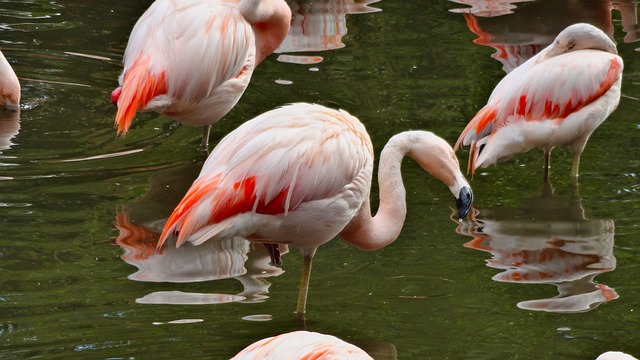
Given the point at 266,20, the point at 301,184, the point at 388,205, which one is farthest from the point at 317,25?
the point at 301,184

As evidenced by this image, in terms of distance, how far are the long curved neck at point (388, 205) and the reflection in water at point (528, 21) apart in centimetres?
325

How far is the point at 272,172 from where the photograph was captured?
4.21 m

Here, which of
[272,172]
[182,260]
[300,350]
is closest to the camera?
[300,350]

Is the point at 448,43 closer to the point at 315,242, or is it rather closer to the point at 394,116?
the point at 394,116

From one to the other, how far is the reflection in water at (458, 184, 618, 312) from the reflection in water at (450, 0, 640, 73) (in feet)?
7.06

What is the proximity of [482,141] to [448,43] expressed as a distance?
2341mm

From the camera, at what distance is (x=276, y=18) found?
614 cm

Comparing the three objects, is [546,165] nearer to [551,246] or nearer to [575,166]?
[575,166]

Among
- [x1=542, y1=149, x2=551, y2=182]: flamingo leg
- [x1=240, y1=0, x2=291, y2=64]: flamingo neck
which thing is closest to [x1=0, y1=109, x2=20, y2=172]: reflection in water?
[x1=240, y1=0, x2=291, y2=64]: flamingo neck

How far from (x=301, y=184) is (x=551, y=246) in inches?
58.2

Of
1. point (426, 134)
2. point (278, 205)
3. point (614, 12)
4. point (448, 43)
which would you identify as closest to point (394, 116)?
point (448, 43)

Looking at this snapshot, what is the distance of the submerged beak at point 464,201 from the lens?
439 cm

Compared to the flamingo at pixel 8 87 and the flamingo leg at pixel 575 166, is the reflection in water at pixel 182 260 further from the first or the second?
the flamingo leg at pixel 575 166

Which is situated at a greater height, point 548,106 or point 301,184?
point 301,184
